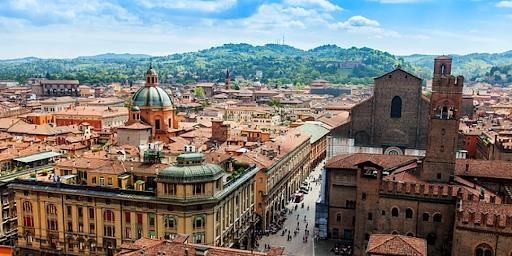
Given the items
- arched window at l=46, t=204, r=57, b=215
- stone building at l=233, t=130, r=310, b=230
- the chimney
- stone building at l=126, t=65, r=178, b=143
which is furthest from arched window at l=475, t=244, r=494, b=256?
stone building at l=126, t=65, r=178, b=143

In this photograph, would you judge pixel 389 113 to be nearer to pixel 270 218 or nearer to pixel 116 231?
pixel 270 218

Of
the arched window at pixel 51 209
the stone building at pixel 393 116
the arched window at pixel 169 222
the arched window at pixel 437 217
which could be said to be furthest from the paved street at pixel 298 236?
the arched window at pixel 51 209

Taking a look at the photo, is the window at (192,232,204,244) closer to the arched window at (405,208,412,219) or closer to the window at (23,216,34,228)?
the window at (23,216,34,228)

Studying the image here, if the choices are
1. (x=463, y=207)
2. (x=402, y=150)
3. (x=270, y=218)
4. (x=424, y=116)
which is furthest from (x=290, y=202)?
(x=463, y=207)

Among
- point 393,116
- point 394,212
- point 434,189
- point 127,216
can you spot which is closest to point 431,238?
point 394,212

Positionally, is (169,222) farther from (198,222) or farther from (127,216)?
(127,216)
